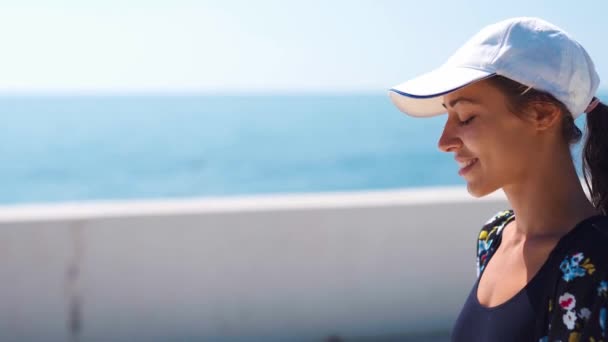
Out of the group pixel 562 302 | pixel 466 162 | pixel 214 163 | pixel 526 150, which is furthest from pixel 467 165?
pixel 214 163

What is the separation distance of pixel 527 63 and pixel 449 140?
0.21 m

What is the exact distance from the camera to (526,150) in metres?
1.51

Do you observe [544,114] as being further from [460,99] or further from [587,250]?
[587,250]

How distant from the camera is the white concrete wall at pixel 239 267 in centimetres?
384

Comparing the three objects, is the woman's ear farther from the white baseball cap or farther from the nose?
the nose

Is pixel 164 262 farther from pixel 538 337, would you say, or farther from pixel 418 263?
pixel 538 337

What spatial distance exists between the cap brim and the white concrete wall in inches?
92.2

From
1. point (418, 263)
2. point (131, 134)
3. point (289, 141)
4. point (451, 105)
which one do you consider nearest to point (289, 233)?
point (418, 263)

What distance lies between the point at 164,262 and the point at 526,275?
106 inches

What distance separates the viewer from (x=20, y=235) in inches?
150

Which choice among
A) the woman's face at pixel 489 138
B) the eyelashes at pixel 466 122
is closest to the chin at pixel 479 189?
the woman's face at pixel 489 138

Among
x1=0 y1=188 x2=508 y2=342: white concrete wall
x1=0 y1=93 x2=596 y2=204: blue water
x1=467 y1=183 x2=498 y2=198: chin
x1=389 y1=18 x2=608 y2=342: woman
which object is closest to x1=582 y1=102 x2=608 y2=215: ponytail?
x1=389 y1=18 x2=608 y2=342: woman

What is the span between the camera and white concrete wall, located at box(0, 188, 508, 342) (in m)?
3.84

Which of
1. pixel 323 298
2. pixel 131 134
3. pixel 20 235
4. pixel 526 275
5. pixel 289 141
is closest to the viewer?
pixel 526 275
